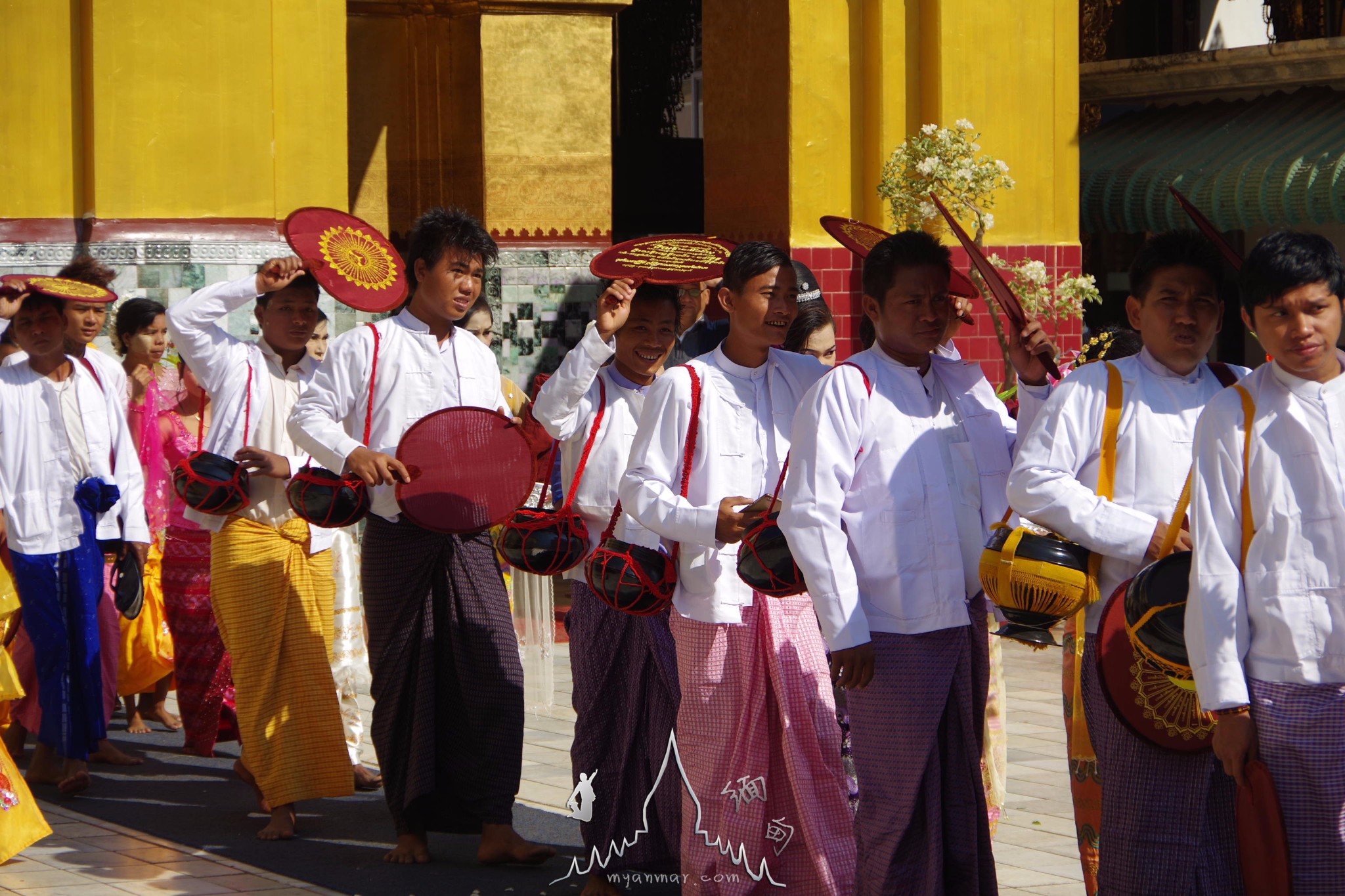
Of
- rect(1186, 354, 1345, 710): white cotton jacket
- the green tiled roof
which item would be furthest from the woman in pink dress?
the green tiled roof

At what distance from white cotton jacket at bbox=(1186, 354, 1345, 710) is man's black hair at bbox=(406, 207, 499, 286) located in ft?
9.05

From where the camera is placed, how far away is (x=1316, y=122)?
11523mm

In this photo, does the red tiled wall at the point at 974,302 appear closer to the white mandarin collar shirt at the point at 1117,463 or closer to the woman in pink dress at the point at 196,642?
the woman in pink dress at the point at 196,642

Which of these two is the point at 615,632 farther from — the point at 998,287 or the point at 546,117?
the point at 546,117

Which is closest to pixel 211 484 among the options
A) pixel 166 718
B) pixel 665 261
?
pixel 665 261

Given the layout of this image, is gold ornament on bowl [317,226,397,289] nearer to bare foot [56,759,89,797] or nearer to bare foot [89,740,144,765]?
bare foot [56,759,89,797]

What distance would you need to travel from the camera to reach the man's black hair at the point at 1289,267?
3.57 m

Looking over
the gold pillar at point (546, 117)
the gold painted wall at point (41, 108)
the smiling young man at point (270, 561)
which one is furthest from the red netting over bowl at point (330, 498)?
the gold pillar at point (546, 117)

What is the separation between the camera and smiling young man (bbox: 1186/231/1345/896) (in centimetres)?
350

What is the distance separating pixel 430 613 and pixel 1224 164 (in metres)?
7.51

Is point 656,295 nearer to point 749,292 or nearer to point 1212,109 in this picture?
point 749,292

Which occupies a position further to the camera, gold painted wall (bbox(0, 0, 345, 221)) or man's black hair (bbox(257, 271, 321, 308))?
gold painted wall (bbox(0, 0, 345, 221))

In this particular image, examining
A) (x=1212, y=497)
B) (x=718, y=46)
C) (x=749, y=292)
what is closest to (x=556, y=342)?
(x=718, y=46)

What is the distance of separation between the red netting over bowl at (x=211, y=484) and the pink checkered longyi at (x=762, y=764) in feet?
6.51
